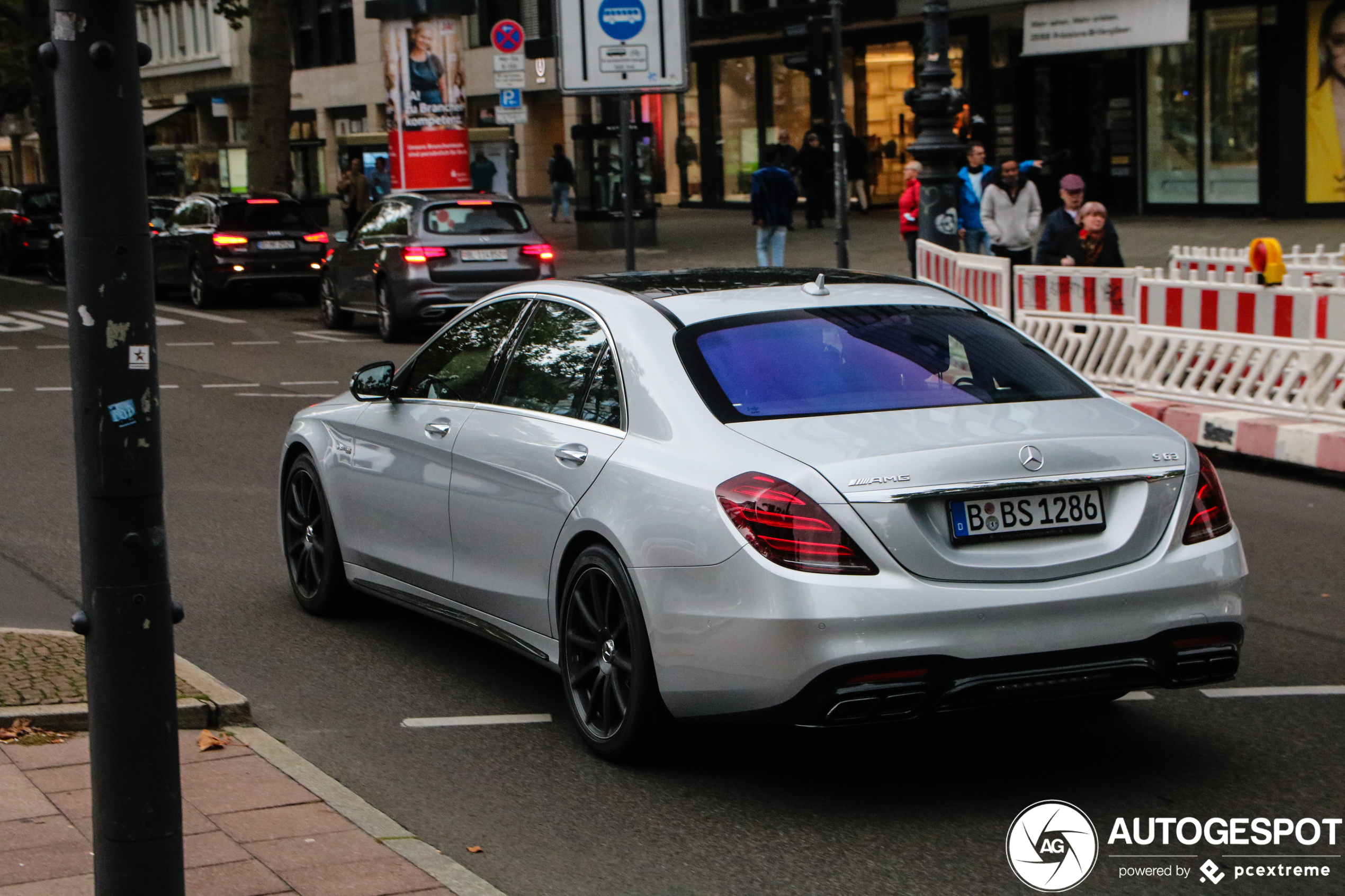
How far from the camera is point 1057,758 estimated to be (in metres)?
5.40

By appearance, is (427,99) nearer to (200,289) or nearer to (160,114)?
(200,289)

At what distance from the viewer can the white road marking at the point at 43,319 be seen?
923 inches

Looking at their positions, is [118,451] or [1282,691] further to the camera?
[1282,691]

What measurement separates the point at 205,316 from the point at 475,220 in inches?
241

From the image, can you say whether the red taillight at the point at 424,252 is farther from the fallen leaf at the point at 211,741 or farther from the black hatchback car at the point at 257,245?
the fallen leaf at the point at 211,741

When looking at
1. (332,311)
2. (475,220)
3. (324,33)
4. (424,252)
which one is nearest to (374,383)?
(424,252)

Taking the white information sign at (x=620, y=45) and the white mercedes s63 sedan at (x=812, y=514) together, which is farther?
the white information sign at (x=620, y=45)

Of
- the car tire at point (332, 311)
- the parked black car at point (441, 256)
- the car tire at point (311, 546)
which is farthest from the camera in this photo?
the car tire at point (332, 311)

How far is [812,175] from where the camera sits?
32844 millimetres

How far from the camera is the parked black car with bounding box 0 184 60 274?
32.9 metres

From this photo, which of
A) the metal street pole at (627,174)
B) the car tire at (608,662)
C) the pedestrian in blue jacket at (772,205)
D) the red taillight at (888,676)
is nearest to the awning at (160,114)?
the pedestrian in blue jacket at (772,205)

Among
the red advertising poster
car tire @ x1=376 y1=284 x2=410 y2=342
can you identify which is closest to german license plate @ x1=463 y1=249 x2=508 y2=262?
car tire @ x1=376 y1=284 x2=410 y2=342

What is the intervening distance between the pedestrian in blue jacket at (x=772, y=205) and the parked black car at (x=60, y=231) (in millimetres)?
9196

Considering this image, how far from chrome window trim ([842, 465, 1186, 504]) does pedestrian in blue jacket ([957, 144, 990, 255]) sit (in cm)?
1487
